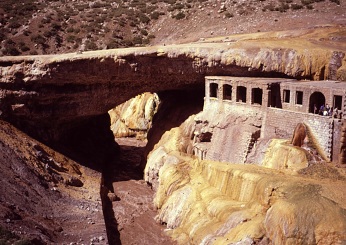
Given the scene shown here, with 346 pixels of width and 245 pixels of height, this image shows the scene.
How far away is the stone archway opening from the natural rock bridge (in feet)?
7.66

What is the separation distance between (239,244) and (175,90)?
20.6m

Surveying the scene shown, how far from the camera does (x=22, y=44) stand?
5319 cm

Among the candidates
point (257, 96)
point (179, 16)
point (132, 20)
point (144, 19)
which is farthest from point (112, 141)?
point (132, 20)

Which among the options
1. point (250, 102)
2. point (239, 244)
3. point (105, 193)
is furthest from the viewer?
point (105, 193)

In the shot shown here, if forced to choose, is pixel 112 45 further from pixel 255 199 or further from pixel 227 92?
pixel 255 199

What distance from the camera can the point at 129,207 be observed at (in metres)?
30.5

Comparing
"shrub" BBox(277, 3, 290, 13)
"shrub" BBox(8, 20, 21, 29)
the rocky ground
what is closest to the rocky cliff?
the rocky ground

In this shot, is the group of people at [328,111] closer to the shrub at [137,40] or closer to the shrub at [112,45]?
the shrub at [112,45]

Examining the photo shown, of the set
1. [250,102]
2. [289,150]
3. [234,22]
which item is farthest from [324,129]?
[234,22]

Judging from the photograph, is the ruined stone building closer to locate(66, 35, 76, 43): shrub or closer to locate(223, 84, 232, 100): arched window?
locate(223, 84, 232, 100): arched window

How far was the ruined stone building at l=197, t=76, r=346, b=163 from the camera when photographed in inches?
929

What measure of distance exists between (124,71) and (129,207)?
10.2m

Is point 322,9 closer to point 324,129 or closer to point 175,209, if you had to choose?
point 324,129

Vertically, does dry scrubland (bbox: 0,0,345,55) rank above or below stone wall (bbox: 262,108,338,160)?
above
